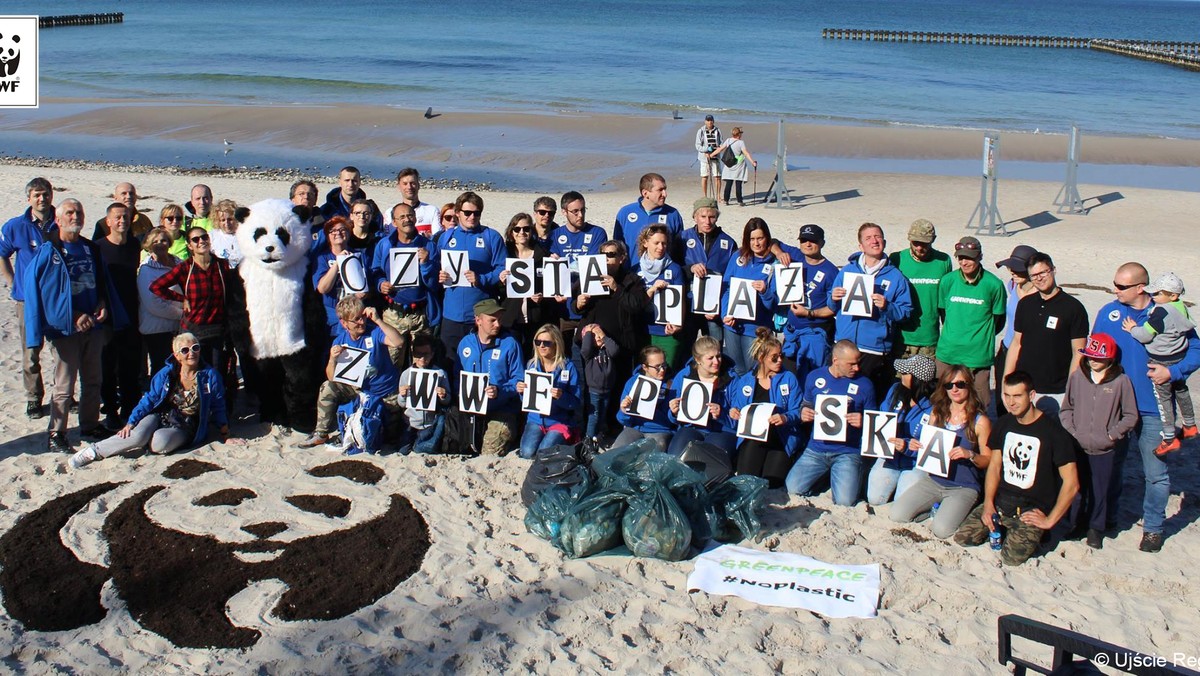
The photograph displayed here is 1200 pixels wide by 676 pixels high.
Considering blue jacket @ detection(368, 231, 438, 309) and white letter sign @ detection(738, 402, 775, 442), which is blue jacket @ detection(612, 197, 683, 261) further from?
white letter sign @ detection(738, 402, 775, 442)

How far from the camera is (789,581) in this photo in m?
6.67

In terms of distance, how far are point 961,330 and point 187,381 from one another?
19.9 feet

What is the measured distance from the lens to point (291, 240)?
857 centimetres

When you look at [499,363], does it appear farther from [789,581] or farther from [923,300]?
[923,300]

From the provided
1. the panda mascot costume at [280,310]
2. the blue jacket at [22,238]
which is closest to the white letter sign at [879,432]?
the panda mascot costume at [280,310]

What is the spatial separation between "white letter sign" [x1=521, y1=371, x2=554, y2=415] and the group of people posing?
0.02m

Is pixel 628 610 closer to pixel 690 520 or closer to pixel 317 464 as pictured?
pixel 690 520

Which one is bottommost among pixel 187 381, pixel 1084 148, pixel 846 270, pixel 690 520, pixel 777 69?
pixel 690 520

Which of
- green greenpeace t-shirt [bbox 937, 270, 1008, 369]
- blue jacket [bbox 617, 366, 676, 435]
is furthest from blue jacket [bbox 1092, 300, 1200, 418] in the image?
blue jacket [bbox 617, 366, 676, 435]

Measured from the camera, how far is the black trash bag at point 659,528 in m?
6.84

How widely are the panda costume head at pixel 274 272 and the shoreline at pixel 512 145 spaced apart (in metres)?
15.3

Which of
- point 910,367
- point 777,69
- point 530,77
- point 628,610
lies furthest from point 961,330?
point 777,69

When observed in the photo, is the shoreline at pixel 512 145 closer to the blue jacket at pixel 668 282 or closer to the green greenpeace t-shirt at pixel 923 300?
the blue jacket at pixel 668 282

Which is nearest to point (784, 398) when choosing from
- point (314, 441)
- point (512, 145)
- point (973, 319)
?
point (973, 319)
